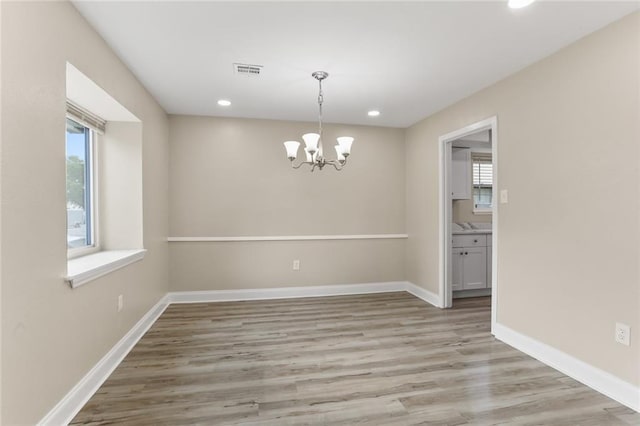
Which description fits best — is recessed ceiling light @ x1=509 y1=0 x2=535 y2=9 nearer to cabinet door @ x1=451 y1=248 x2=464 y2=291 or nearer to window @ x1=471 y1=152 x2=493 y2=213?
cabinet door @ x1=451 y1=248 x2=464 y2=291

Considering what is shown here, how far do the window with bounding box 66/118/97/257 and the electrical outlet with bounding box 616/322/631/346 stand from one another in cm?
378

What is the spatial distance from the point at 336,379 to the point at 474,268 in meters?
2.89

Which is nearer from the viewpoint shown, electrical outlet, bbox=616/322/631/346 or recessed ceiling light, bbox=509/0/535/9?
recessed ceiling light, bbox=509/0/535/9

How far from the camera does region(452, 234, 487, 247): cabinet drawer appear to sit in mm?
4203

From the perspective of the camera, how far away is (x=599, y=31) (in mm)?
2078

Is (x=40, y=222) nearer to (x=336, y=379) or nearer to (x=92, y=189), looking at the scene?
(x=92, y=189)

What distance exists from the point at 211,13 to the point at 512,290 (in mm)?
3137

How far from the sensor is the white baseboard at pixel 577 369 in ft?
6.30

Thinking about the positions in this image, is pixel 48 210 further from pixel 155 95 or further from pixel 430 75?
pixel 430 75

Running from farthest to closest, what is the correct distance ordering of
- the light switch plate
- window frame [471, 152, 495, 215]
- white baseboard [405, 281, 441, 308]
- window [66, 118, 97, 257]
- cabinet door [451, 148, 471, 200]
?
window frame [471, 152, 495, 215]
cabinet door [451, 148, 471, 200]
white baseboard [405, 281, 441, 308]
the light switch plate
window [66, 118, 97, 257]

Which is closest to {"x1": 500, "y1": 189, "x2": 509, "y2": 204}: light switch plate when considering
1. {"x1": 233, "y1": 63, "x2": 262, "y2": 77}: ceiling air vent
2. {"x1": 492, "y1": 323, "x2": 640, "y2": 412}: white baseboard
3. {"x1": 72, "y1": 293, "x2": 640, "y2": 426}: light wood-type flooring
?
{"x1": 492, "y1": 323, "x2": 640, "y2": 412}: white baseboard

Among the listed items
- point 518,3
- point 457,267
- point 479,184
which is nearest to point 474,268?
point 457,267

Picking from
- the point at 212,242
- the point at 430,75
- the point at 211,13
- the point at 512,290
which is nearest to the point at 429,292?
the point at 512,290

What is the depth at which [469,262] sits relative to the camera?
167 inches
